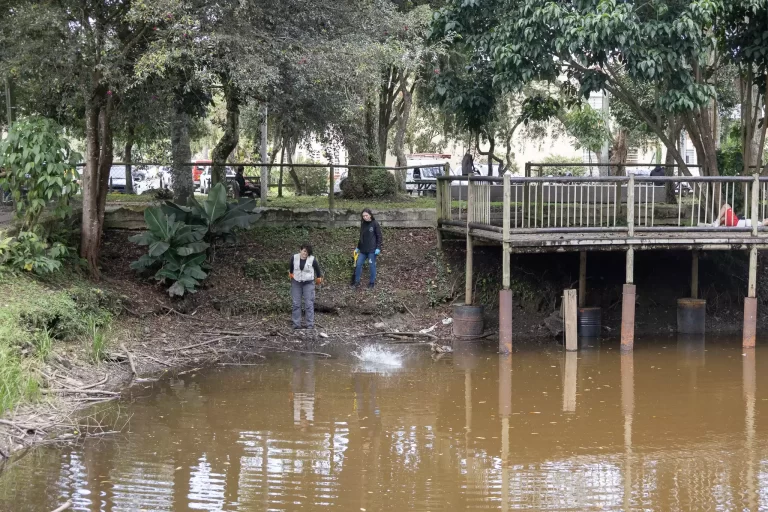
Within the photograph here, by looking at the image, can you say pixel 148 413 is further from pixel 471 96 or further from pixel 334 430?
pixel 471 96

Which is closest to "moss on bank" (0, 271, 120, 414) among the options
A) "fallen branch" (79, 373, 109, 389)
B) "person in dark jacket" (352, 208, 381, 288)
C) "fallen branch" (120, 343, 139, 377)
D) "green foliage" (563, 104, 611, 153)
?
"fallen branch" (120, 343, 139, 377)

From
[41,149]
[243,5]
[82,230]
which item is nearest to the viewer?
[243,5]

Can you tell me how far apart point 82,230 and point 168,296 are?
1.89 m

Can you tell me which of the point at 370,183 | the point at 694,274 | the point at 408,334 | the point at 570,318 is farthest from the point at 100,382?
the point at 694,274

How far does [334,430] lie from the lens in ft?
35.9

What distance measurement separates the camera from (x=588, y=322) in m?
17.2

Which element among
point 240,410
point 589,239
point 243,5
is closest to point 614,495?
point 240,410

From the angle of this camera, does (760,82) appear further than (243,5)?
Yes

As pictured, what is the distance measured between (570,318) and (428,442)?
19.6ft

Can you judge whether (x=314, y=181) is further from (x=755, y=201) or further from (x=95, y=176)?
(x=755, y=201)

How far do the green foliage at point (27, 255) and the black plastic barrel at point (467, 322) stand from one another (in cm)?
685

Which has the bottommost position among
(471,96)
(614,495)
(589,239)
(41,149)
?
(614,495)

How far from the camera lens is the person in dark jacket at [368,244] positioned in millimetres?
17688

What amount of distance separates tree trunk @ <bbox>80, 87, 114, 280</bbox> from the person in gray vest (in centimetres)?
346
